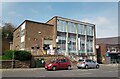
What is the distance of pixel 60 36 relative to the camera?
49.6 m

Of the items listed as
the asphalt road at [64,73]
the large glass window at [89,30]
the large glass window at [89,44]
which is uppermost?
the large glass window at [89,30]

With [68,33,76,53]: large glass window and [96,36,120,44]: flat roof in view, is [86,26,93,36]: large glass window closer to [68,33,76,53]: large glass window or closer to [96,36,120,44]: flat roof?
[68,33,76,53]: large glass window

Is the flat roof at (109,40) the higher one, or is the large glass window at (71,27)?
the large glass window at (71,27)

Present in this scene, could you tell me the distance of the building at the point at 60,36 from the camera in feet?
149

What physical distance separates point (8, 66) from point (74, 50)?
2250 cm

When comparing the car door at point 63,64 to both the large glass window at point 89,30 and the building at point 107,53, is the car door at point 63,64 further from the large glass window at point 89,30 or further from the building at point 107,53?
the building at point 107,53

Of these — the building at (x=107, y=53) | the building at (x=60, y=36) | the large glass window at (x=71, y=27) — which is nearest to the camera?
the building at (x=60, y=36)

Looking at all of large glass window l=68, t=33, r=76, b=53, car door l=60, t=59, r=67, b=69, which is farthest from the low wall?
large glass window l=68, t=33, r=76, b=53

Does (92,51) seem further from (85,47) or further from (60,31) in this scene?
(60,31)

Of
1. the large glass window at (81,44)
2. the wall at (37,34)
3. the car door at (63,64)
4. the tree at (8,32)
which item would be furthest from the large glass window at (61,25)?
the tree at (8,32)

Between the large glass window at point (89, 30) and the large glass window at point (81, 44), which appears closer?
the large glass window at point (81, 44)

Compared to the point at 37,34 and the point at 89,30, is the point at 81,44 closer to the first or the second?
the point at 89,30

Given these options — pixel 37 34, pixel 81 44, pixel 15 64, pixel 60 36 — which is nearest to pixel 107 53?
pixel 81 44

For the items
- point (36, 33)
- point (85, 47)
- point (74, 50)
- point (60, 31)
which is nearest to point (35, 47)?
point (36, 33)
